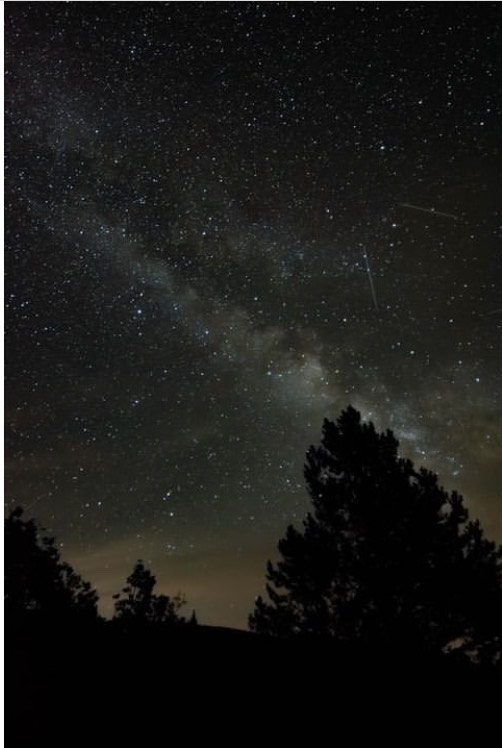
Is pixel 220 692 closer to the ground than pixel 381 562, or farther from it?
closer to the ground

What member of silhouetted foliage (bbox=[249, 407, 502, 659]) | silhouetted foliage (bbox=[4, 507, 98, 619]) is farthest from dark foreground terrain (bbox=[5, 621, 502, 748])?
silhouetted foliage (bbox=[4, 507, 98, 619])

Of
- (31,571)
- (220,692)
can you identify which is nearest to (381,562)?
(220,692)

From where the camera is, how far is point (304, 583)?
14117mm

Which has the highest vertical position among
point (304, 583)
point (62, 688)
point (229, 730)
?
point (304, 583)

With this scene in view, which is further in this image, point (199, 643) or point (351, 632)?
point (351, 632)

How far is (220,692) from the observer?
16.1 feet

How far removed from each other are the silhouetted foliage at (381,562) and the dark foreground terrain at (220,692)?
650 centimetres

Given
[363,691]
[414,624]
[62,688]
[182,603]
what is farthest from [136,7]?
[182,603]

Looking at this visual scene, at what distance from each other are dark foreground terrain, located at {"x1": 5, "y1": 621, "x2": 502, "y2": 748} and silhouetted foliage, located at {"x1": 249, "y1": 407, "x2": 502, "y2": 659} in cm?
650

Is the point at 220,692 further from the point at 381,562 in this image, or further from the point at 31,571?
the point at 31,571

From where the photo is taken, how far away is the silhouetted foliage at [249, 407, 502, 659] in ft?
40.5

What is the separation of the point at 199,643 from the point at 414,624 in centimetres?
820

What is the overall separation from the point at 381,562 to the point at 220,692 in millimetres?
8806

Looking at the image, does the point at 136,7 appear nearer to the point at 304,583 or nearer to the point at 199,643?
the point at 199,643
